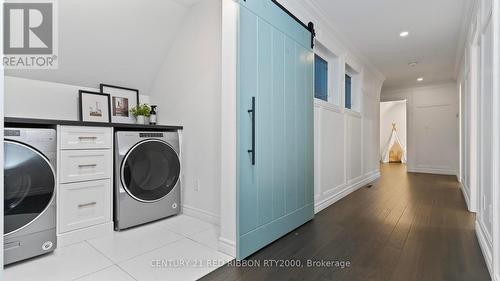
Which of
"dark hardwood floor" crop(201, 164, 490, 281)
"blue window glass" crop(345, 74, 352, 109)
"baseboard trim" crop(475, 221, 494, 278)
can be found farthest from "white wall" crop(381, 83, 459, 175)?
"baseboard trim" crop(475, 221, 494, 278)

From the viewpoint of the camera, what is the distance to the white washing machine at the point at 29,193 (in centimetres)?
167

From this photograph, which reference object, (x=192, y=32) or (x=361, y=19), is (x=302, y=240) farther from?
(x=361, y=19)

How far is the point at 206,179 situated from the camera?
103 inches

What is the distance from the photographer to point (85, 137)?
209cm

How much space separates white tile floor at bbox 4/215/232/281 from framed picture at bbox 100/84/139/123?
1.30 meters

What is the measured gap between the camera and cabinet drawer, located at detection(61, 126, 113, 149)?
6.47ft

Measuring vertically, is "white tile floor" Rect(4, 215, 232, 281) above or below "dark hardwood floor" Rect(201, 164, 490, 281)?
above

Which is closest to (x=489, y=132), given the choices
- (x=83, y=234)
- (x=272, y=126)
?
(x=272, y=126)

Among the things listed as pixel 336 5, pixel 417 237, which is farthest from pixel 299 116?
pixel 417 237

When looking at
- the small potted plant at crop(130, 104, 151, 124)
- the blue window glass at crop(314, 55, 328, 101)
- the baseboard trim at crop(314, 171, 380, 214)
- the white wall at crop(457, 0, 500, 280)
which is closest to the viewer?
the white wall at crop(457, 0, 500, 280)

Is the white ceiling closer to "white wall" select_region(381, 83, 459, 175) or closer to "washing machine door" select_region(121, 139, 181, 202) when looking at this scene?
"white wall" select_region(381, 83, 459, 175)

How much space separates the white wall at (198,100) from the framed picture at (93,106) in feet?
2.08

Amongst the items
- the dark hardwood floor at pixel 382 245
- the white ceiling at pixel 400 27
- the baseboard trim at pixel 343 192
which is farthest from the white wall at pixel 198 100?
the baseboard trim at pixel 343 192

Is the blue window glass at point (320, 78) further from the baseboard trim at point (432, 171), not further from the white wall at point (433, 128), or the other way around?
the baseboard trim at point (432, 171)
